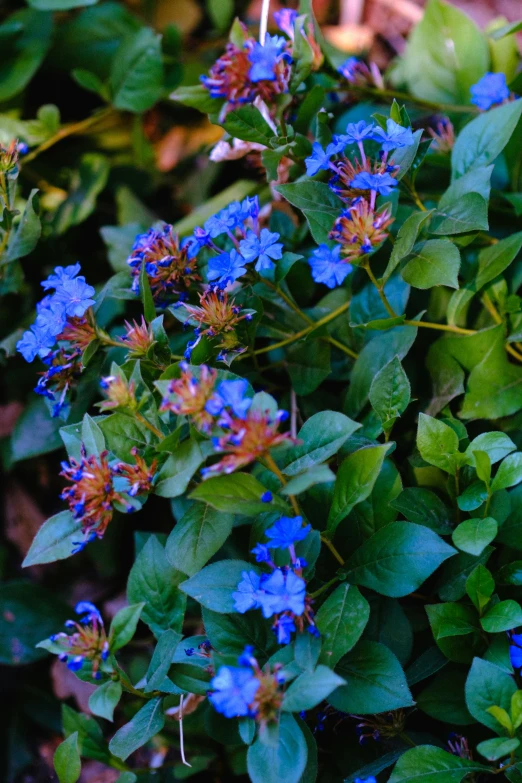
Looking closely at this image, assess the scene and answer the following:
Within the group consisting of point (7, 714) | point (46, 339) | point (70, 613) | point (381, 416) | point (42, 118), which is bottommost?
point (7, 714)

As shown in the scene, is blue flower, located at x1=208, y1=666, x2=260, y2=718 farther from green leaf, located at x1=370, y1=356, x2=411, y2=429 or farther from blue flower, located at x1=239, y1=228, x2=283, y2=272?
blue flower, located at x1=239, y1=228, x2=283, y2=272

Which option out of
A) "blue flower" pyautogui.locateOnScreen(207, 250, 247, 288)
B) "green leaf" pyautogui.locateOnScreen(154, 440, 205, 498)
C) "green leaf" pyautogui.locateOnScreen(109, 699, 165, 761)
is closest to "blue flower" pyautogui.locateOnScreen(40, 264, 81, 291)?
"blue flower" pyautogui.locateOnScreen(207, 250, 247, 288)

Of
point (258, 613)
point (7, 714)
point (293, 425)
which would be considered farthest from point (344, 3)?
point (7, 714)

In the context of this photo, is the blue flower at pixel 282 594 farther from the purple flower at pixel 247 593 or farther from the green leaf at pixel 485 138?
the green leaf at pixel 485 138

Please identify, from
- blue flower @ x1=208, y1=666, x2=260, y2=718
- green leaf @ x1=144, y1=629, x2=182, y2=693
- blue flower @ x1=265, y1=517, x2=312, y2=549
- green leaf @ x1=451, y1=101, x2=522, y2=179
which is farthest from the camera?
green leaf @ x1=451, y1=101, x2=522, y2=179

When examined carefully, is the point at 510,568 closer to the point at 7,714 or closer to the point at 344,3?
the point at 7,714

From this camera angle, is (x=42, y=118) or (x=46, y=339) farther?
(x=42, y=118)

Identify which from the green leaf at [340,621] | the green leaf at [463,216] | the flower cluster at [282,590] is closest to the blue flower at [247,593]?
the flower cluster at [282,590]
